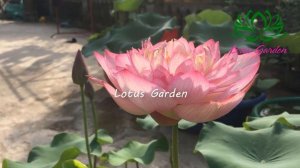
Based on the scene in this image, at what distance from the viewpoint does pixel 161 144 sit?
4.68ft

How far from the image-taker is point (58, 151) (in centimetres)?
138

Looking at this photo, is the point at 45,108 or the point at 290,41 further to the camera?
the point at 45,108

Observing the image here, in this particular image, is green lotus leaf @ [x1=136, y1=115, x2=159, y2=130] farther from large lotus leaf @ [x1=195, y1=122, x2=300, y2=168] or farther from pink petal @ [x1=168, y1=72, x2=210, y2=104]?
pink petal @ [x1=168, y1=72, x2=210, y2=104]

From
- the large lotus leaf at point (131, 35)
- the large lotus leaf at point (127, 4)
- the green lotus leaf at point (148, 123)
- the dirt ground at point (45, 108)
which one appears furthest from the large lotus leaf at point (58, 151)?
the large lotus leaf at point (127, 4)

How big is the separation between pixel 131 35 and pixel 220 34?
753mm

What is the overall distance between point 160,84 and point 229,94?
0.12 m

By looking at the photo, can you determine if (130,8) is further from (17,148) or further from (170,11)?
(17,148)

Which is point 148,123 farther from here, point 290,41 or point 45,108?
point 45,108

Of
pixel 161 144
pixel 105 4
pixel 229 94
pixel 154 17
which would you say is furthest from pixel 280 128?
pixel 105 4

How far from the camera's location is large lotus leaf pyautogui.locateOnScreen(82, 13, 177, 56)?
3.25 m

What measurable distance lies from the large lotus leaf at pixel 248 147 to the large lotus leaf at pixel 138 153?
0.41m

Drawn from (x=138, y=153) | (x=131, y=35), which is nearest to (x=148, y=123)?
(x=138, y=153)

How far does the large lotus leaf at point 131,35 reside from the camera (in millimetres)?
3252

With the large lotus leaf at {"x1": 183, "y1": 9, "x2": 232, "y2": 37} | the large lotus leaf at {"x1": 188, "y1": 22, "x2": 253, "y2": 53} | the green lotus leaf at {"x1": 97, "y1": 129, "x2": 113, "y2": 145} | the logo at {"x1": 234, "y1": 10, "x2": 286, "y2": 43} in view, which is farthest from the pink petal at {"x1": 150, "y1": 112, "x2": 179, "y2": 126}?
the large lotus leaf at {"x1": 183, "y1": 9, "x2": 232, "y2": 37}
